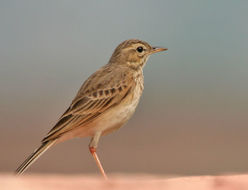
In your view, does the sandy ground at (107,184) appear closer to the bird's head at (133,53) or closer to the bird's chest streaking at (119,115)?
the bird's chest streaking at (119,115)

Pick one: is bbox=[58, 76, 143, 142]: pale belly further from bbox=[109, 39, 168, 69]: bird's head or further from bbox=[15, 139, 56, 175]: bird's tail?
bbox=[109, 39, 168, 69]: bird's head

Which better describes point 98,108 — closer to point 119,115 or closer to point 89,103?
point 89,103

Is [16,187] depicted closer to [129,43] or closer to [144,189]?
[144,189]

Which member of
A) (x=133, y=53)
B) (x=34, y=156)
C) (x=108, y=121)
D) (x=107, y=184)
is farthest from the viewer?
(x=133, y=53)

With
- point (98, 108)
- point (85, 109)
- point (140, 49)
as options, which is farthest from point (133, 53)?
point (85, 109)

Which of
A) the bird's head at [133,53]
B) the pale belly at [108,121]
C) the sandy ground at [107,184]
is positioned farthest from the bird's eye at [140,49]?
the sandy ground at [107,184]

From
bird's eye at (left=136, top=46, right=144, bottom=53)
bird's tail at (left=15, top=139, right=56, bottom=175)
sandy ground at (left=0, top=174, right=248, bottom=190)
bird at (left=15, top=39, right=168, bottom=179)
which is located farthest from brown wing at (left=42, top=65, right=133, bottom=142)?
sandy ground at (left=0, top=174, right=248, bottom=190)

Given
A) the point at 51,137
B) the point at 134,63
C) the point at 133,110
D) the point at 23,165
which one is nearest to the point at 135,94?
the point at 133,110
